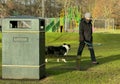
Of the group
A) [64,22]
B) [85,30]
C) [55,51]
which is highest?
[85,30]

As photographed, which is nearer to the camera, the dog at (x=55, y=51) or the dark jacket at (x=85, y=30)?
the dark jacket at (x=85, y=30)

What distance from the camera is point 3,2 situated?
8500 centimetres

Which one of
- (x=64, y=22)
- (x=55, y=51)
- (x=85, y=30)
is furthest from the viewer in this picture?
(x=64, y=22)

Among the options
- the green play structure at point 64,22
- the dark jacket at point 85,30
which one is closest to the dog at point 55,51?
the dark jacket at point 85,30

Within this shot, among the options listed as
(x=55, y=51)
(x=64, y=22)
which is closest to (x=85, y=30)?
(x=55, y=51)

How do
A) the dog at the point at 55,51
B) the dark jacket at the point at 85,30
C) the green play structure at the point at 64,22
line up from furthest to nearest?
the green play structure at the point at 64,22 < the dog at the point at 55,51 < the dark jacket at the point at 85,30

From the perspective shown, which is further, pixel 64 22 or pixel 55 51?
pixel 64 22

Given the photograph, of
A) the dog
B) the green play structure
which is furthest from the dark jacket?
the green play structure

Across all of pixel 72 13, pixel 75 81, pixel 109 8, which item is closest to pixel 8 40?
pixel 75 81

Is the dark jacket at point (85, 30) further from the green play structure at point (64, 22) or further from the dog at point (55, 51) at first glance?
the green play structure at point (64, 22)

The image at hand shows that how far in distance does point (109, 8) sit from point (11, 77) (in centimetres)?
8156

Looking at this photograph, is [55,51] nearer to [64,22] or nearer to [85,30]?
[85,30]

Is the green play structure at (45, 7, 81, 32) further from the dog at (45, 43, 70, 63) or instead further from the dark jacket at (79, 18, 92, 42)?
the dark jacket at (79, 18, 92, 42)

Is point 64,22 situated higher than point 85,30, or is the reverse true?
point 85,30
